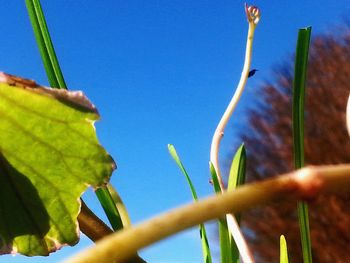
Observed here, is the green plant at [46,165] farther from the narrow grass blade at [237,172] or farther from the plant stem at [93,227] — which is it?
the narrow grass blade at [237,172]

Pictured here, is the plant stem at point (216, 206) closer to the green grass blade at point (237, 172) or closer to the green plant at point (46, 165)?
the green plant at point (46, 165)

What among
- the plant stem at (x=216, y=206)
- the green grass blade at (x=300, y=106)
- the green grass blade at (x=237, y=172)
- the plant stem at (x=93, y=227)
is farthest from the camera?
the green grass blade at (x=237, y=172)

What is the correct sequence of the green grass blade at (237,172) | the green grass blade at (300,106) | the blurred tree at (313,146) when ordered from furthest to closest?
the blurred tree at (313,146), the green grass blade at (237,172), the green grass blade at (300,106)

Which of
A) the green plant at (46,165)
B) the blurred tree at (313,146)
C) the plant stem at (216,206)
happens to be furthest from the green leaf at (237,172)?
the blurred tree at (313,146)

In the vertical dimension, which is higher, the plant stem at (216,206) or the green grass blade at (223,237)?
the plant stem at (216,206)

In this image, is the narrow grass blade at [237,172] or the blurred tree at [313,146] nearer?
the narrow grass blade at [237,172]

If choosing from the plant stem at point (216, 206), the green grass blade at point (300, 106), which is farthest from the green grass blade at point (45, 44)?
the plant stem at point (216, 206)

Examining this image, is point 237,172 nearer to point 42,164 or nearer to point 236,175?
point 236,175
